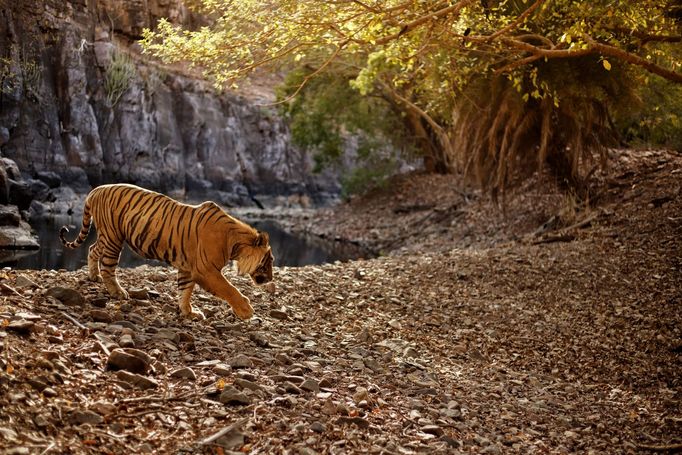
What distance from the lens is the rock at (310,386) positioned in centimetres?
490

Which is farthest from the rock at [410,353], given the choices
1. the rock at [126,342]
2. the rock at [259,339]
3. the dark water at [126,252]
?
the dark water at [126,252]

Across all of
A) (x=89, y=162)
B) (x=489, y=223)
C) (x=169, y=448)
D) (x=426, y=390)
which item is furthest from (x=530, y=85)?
(x=89, y=162)

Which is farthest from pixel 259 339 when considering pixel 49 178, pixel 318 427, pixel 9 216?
pixel 49 178

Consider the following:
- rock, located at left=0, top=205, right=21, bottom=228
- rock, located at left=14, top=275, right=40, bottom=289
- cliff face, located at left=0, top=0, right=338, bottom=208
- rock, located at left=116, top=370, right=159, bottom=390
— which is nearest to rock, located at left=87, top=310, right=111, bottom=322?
rock, located at left=14, top=275, right=40, bottom=289

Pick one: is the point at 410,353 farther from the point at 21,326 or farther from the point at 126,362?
the point at 21,326

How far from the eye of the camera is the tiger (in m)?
6.25

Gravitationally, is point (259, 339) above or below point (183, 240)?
below

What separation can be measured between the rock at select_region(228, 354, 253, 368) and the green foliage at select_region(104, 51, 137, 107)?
2467 centimetres

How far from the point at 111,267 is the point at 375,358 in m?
2.59

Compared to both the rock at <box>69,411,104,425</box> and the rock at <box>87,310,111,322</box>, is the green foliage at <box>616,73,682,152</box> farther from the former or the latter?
the rock at <box>69,411,104,425</box>

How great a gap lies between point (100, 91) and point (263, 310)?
22.7 meters

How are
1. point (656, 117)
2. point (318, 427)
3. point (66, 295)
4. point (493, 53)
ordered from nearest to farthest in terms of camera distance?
point (318, 427) → point (66, 295) → point (493, 53) → point (656, 117)

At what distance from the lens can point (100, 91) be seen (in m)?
27.2

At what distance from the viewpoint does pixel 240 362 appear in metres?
5.11
